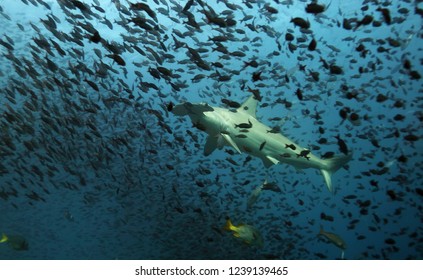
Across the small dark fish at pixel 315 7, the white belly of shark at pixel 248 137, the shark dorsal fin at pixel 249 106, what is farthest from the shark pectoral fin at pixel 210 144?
the small dark fish at pixel 315 7

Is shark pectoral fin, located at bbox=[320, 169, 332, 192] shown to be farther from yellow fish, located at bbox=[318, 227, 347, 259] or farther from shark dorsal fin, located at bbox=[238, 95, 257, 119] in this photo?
shark dorsal fin, located at bbox=[238, 95, 257, 119]

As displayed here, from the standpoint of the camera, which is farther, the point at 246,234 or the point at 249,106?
the point at 249,106

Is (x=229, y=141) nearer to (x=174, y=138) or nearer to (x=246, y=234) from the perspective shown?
(x=246, y=234)

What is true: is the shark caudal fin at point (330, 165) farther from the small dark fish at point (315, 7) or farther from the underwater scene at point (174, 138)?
the small dark fish at point (315, 7)

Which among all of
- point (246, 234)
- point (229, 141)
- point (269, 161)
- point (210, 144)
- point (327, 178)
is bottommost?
point (246, 234)

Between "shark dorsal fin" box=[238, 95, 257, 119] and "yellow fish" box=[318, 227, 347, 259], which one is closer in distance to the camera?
"yellow fish" box=[318, 227, 347, 259]

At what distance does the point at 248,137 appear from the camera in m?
8.37

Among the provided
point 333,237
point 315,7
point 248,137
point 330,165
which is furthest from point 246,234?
point 315,7

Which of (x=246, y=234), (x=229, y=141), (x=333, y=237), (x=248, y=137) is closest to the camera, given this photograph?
(x=246, y=234)

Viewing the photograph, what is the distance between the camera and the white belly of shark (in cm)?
763

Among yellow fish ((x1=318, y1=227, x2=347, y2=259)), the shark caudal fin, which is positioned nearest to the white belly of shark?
the shark caudal fin

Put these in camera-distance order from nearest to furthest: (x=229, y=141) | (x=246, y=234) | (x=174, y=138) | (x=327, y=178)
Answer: (x=246, y=234)
(x=229, y=141)
(x=327, y=178)
(x=174, y=138)

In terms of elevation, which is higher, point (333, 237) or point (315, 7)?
point (315, 7)
